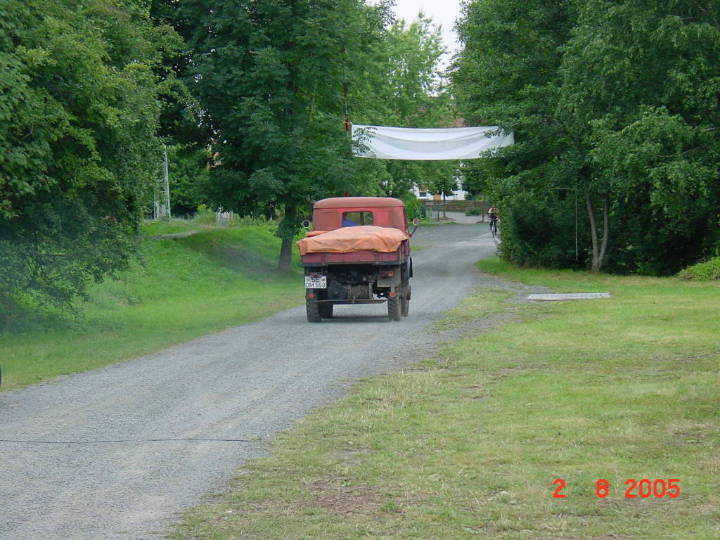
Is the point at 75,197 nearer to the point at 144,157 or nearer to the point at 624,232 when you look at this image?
the point at 144,157

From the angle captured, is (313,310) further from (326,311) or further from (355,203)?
(355,203)

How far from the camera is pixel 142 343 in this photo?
17.2 m

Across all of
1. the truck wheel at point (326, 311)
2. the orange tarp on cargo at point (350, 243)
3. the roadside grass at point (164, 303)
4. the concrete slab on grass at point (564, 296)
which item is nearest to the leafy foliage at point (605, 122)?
the concrete slab on grass at point (564, 296)

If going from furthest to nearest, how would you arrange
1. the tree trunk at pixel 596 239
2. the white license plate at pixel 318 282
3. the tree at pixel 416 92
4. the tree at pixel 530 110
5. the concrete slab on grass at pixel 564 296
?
1. the tree at pixel 416 92
2. the tree trunk at pixel 596 239
3. the tree at pixel 530 110
4. the concrete slab on grass at pixel 564 296
5. the white license plate at pixel 318 282

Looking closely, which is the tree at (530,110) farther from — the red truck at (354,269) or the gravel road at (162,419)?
the gravel road at (162,419)

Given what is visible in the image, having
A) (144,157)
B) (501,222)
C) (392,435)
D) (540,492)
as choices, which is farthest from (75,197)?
(501,222)

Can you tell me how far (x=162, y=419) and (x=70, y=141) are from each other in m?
8.82

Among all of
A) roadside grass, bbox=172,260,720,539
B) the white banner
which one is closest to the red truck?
roadside grass, bbox=172,260,720,539

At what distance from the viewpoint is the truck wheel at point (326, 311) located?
20562mm

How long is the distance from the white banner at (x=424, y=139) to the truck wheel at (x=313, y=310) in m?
15.0

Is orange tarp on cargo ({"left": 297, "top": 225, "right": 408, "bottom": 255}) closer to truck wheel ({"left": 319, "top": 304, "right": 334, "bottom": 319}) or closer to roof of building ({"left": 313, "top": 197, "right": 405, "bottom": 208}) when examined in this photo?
truck wheel ({"left": 319, "top": 304, "right": 334, "bottom": 319})
